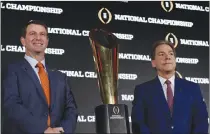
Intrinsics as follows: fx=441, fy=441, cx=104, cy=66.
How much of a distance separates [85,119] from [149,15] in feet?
3.55

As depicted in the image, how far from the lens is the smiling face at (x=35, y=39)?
3002mm

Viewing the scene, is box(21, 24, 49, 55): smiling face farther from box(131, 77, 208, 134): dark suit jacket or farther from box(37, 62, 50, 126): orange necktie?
box(131, 77, 208, 134): dark suit jacket

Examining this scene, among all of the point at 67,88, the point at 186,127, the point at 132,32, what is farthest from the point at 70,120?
the point at 132,32

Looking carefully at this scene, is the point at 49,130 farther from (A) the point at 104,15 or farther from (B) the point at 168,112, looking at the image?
(A) the point at 104,15

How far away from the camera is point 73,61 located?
139 inches

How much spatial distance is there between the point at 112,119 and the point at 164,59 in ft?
2.13

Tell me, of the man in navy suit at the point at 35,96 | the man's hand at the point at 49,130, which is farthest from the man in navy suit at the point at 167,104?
the man's hand at the point at 49,130

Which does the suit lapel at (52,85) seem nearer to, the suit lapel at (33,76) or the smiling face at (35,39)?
the suit lapel at (33,76)

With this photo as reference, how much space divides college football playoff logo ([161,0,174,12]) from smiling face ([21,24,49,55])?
51.9 inches

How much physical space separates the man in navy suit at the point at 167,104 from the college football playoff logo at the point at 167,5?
0.80 m

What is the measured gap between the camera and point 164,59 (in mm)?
3150

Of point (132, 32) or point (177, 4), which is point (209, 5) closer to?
point (177, 4)

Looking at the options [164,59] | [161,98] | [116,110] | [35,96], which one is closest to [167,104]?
[161,98]

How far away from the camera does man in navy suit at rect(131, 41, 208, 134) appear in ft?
9.98
